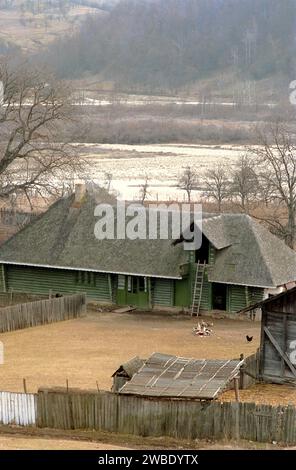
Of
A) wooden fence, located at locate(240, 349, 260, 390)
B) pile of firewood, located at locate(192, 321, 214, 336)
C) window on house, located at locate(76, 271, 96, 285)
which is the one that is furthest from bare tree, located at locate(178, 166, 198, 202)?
wooden fence, located at locate(240, 349, 260, 390)

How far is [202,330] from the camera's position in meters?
37.8

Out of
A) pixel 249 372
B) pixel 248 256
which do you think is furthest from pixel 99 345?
pixel 248 256

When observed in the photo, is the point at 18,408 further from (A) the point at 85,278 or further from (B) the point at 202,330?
(A) the point at 85,278

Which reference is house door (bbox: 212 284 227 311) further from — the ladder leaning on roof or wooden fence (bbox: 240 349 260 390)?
wooden fence (bbox: 240 349 260 390)

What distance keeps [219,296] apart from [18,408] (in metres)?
17.1

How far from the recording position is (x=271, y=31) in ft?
644

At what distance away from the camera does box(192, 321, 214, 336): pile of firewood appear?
3747cm

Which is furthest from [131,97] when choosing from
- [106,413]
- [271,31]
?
[106,413]

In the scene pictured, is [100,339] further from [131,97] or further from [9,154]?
[131,97]

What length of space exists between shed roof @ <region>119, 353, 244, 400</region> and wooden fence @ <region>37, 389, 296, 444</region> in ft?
3.07

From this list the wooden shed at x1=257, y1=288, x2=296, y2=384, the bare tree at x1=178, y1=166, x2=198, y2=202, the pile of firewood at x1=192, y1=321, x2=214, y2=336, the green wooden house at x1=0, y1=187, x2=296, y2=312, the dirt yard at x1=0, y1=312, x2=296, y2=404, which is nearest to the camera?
the dirt yard at x1=0, y1=312, x2=296, y2=404

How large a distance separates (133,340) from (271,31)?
167 metres

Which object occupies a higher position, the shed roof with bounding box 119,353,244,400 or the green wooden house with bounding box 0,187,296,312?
the green wooden house with bounding box 0,187,296,312
